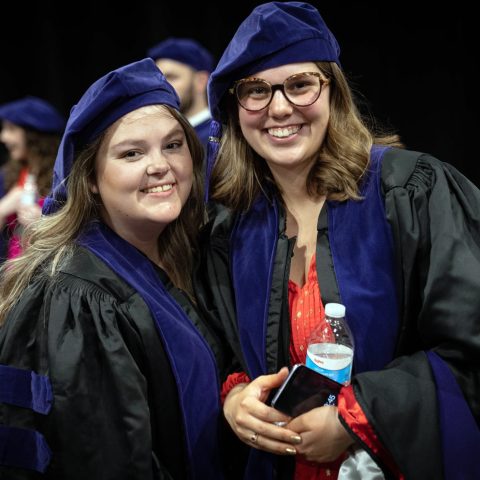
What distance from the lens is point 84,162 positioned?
1999 mm

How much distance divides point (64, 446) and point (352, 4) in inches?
151

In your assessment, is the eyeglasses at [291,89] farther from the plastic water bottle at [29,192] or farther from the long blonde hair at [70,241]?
the plastic water bottle at [29,192]

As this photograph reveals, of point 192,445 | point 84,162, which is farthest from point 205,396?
point 84,162

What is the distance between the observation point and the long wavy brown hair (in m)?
4.19

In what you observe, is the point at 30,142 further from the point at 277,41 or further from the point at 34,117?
the point at 277,41

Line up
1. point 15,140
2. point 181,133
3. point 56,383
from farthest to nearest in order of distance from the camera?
point 15,140 → point 181,133 → point 56,383

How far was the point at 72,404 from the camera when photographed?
1.74 metres

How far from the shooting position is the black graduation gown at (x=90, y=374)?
68.9 inches

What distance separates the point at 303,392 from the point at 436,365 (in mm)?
330

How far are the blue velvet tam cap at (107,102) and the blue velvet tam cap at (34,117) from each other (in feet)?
8.00

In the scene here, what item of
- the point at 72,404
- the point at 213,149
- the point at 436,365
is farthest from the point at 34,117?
the point at 436,365

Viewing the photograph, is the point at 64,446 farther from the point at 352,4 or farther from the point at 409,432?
the point at 352,4

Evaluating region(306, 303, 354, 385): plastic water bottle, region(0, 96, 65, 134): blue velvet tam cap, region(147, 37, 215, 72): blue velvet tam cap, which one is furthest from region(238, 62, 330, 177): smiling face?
region(147, 37, 215, 72): blue velvet tam cap

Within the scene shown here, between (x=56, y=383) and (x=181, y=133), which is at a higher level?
(x=181, y=133)
